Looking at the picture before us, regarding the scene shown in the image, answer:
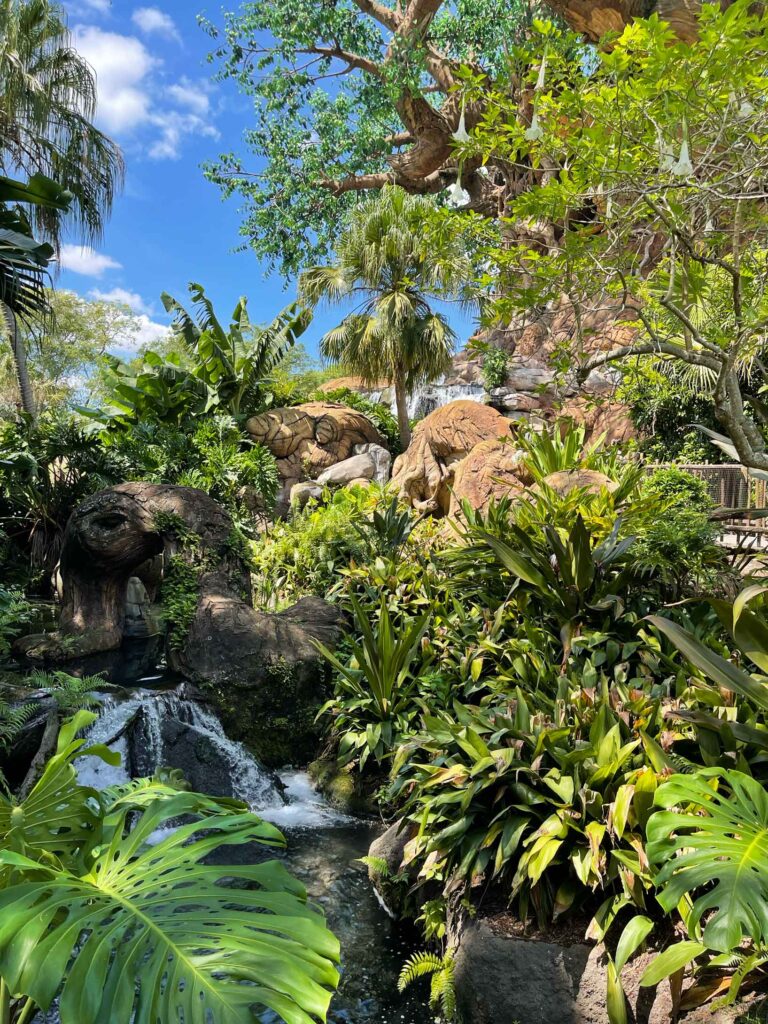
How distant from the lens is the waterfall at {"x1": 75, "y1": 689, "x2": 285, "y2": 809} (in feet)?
17.6

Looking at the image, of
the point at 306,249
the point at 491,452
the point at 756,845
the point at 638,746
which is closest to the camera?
the point at 756,845

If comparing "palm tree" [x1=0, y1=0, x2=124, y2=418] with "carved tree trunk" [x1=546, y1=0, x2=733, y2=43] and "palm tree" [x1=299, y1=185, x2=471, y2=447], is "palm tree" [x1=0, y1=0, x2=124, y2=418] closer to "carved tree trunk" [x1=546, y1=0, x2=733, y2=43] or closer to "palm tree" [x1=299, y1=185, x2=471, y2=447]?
"palm tree" [x1=299, y1=185, x2=471, y2=447]

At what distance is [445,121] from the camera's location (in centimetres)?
1820

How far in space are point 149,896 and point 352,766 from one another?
12.5 ft

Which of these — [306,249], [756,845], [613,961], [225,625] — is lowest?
[613,961]

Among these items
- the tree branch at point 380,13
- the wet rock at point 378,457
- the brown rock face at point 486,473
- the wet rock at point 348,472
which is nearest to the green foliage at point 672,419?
the wet rock at point 378,457

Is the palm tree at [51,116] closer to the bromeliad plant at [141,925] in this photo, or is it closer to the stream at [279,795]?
the stream at [279,795]

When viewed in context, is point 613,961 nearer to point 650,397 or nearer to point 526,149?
point 526,149

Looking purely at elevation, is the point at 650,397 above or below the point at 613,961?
above

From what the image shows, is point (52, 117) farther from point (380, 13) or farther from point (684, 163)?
point (684, 163)

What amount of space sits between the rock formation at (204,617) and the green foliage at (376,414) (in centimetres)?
941

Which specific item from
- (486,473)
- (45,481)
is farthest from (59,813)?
(45,481)

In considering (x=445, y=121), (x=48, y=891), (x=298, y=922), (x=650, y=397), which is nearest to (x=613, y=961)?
(x=298, y=922)

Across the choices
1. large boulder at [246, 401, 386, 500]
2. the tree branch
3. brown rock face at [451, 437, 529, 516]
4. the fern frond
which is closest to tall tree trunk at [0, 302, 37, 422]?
large boulder at [246, 401, 386, 500]
